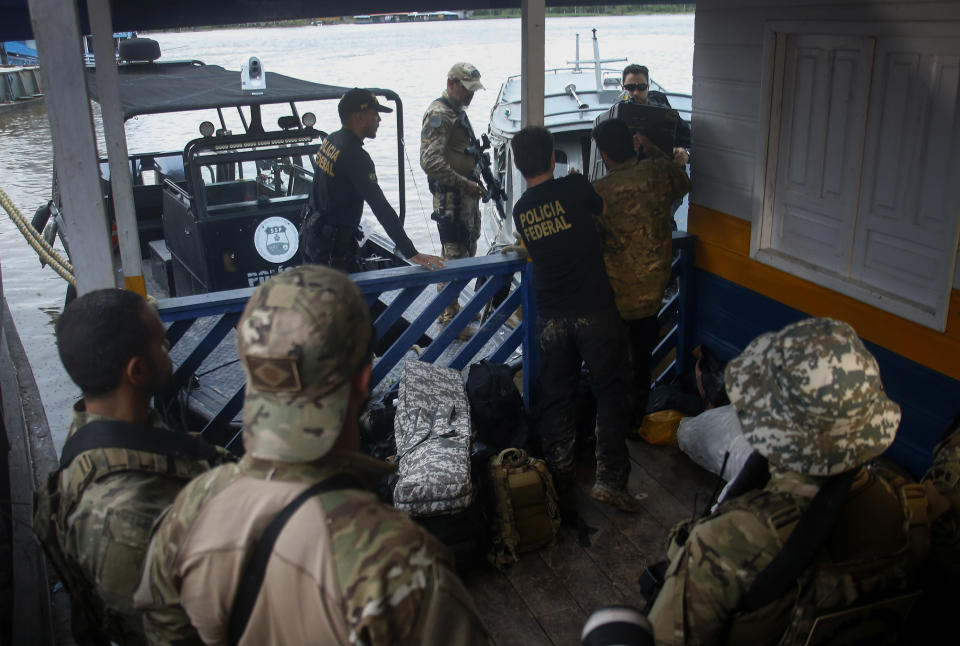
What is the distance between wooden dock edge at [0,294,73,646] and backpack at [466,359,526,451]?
76.6 inches

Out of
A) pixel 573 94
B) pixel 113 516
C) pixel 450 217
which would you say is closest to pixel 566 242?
pixel 113 516

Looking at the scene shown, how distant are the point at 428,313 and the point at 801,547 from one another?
8.50 feet

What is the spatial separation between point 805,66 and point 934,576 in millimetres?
2530

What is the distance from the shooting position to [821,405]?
1.68 meters

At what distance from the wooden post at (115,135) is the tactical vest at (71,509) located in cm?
158

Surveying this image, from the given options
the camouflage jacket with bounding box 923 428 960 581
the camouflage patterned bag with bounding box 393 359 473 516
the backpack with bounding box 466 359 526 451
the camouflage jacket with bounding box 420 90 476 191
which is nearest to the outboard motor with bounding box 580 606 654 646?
the camouflage jacket with bounding box 923 428 960 581

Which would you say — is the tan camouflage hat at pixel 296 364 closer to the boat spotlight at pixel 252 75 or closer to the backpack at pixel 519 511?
the backpack at pixel 519 511

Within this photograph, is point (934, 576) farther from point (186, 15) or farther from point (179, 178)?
point (179, 178)

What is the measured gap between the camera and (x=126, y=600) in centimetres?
181

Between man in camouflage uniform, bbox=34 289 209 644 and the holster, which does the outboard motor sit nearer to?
man in camouflage uniform, bbox=34 289 209 644

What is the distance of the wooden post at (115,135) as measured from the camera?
3.09 metres

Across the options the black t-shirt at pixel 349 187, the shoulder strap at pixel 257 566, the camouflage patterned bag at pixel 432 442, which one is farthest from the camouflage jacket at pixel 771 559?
the black t-shirt at pixel 349 187

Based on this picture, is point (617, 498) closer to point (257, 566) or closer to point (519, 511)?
point (519, 511)

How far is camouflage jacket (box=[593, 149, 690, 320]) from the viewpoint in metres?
3.73
